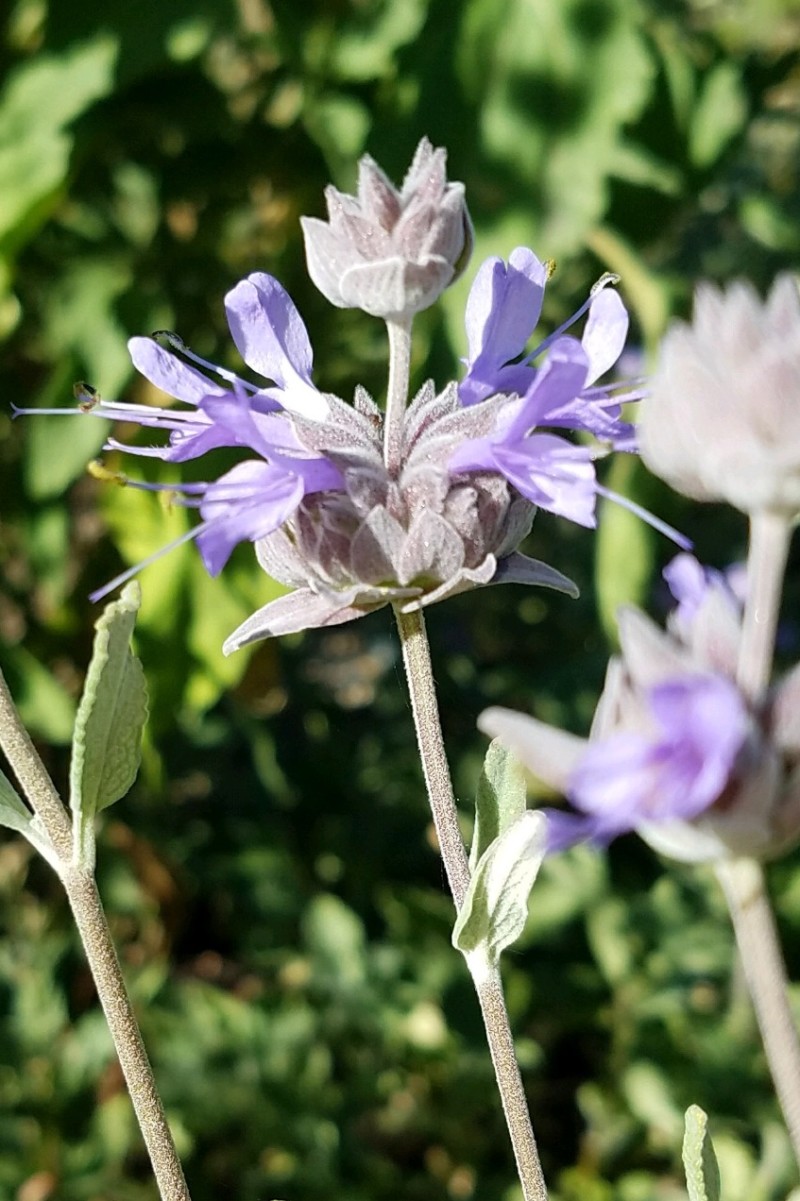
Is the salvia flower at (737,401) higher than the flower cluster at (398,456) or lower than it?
higher

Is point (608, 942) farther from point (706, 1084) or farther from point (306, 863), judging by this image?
point (306, 863)

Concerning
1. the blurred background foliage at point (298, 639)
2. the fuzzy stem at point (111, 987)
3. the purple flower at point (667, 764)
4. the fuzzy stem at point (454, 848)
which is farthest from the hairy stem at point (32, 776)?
the blurred background foliage at point (298, 639)

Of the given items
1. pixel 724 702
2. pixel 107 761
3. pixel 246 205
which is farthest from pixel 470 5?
pixel 724 702

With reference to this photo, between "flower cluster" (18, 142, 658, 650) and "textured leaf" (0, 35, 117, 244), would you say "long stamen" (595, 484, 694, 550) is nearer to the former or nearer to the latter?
→ "flower cluster" (18, 142, 658, 650)

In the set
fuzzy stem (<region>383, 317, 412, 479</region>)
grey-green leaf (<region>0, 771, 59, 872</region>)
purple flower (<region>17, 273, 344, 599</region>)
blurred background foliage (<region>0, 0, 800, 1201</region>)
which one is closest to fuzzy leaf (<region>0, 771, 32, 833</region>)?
grey-green leaf (<region>0, 771, 59, 872</region>)

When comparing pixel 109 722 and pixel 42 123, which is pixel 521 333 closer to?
pixel 109 722

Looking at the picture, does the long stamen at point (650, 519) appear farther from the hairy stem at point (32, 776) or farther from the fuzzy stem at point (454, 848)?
the hairy stem at point (32, 776)
